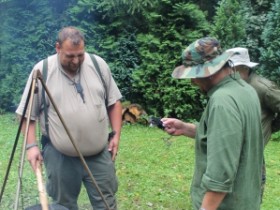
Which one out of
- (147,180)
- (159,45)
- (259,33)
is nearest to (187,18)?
(159,45)

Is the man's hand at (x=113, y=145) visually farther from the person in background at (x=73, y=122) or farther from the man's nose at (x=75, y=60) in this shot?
the man's nose at (x=75, y=60)

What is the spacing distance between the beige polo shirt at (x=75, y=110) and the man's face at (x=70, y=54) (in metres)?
Answer: 0.09

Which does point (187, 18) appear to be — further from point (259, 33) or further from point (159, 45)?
point (259, 33)

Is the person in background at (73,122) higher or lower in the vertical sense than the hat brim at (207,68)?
lower

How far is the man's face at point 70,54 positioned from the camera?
3176mm

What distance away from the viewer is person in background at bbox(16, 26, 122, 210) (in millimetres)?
3234

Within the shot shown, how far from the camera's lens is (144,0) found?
895 cm

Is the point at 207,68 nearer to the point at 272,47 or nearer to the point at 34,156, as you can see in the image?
the point at 34,156

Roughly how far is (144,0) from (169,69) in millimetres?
1366

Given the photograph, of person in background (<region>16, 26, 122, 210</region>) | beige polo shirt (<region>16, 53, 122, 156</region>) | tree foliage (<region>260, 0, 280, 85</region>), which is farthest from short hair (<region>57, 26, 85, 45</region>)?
tree foliage (<region>260, 0, 280, 85</region>)

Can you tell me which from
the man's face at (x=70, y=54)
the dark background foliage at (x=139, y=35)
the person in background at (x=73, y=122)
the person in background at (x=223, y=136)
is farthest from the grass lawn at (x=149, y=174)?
the person in background at (x=223, y=136)

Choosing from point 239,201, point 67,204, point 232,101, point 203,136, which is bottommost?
point 67,204

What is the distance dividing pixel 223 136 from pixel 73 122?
142cm

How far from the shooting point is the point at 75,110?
3260 mm
